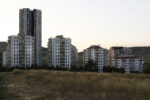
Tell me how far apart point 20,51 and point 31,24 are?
2062 cm

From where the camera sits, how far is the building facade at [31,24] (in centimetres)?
8412

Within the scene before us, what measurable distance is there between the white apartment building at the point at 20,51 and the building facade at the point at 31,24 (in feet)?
34.6

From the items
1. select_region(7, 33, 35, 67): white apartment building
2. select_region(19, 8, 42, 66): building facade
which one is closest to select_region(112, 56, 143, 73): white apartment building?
select_region(19, 8, 42, 66): building facade

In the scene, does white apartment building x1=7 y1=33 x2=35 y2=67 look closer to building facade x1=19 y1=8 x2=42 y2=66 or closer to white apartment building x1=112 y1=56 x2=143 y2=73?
building facade x1=19 y1=8 x2=42 y2=66

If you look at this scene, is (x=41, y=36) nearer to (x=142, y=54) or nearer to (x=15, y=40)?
(x=15, y=40)

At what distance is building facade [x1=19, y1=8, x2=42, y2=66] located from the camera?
84125 mm

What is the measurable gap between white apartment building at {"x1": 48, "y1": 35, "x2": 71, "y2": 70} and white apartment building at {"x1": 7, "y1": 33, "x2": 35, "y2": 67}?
818cm

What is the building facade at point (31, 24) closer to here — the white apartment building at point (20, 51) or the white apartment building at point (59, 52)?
the white apartment building at point (59, 52)

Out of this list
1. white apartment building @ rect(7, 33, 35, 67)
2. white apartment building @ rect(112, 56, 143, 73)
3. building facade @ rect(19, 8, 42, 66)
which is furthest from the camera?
white apartment building @ rect(112, 56, 143, 73)

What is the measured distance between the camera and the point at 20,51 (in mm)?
69938

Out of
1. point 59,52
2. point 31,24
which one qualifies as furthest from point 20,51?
point 31,24

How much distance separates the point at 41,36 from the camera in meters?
87.2

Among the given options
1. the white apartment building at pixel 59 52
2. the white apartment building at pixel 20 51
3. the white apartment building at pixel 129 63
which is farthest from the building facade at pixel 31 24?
the white apartment building at pixel 129 63

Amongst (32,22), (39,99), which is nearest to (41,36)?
(32,22)
